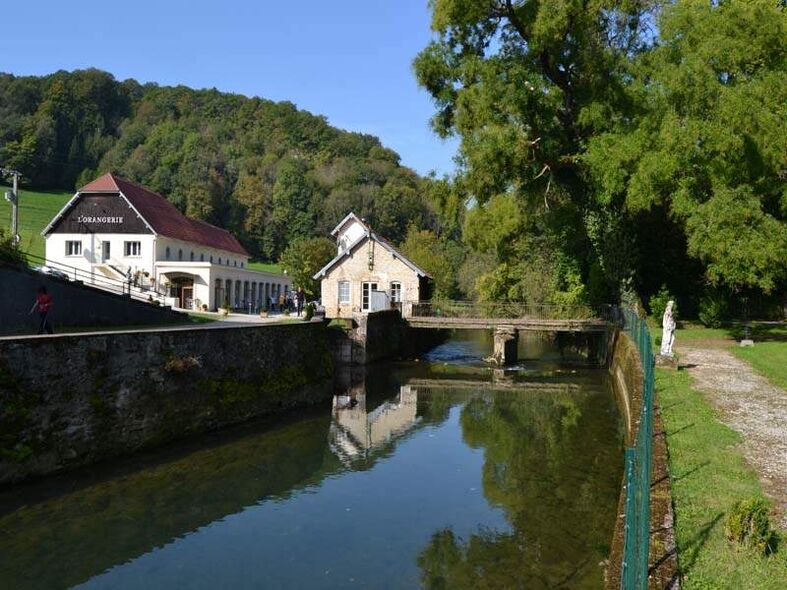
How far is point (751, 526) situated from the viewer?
630 centimetres

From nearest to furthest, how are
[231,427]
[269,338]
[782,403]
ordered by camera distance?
[782,403]
[231,427]
[269,338]

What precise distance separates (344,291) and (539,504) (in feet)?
103

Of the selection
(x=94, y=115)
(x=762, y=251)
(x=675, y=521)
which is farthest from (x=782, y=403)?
(x=94, y=115)

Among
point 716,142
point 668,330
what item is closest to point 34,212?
point 716,142

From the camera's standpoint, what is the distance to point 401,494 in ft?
39.9

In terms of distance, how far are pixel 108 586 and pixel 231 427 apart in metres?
8.63

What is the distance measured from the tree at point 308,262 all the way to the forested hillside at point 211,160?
2755 cm

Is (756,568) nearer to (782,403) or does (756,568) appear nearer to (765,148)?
(782,403)

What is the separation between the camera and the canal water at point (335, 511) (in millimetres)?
8742

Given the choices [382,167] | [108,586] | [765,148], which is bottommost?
[108,586]

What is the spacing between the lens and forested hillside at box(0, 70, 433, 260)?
8819 cm

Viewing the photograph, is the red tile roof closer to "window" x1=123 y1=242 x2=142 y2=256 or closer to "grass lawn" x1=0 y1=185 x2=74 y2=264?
"window" x1=123 y1=242 x2=142 y2=256

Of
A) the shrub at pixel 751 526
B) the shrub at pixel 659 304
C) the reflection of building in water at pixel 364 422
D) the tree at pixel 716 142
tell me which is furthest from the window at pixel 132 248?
the shrub at pixel 751 526

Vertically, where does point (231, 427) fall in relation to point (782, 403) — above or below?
below
